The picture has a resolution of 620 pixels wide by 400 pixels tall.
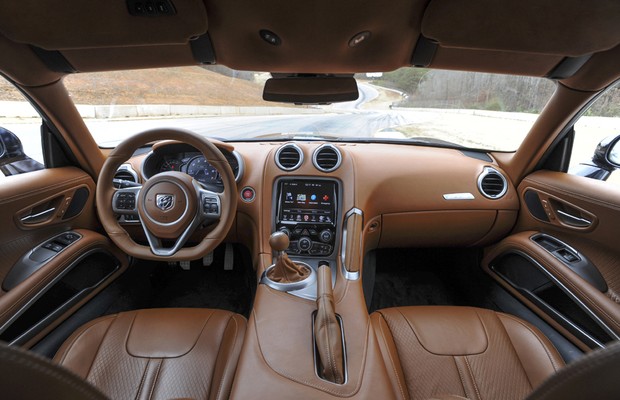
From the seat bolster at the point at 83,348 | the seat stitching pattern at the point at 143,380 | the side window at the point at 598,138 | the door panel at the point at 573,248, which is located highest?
the side window at the point at 598,138

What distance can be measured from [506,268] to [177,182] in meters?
2.13

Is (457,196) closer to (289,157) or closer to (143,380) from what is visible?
(289,157)

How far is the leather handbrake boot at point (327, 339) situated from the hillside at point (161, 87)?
1.29m

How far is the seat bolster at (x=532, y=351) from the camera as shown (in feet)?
4.53

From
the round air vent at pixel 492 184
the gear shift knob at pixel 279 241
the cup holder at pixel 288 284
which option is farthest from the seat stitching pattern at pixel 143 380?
the round air vent at pixel 492 184

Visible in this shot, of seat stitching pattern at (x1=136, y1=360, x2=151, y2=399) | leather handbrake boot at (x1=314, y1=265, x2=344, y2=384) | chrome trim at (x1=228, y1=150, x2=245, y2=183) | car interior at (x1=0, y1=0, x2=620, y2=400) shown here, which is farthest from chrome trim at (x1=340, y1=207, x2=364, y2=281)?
seat stitching pattern at (x1=136, y1=360, x2=151, y2=399)

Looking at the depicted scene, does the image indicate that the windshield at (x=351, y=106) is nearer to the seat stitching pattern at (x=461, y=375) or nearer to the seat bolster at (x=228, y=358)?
the seat bolster at (x=228, y=358)

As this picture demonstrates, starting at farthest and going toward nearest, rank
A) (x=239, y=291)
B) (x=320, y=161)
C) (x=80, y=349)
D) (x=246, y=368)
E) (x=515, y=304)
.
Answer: (x=239, y=291) < (x=320, y=161) < (x=515, y=304) < (x=80, y=349) < (x=246, y=368)

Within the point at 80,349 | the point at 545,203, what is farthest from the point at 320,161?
the point at 80,349

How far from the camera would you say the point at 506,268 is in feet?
7.22

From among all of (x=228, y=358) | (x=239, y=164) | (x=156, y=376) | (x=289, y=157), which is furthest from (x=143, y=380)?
(x=289, y=157)

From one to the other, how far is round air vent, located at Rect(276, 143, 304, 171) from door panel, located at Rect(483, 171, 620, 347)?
A: 4.99 ft

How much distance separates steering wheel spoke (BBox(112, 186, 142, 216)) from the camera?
1.72m

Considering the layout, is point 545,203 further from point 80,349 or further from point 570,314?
point 80,349
